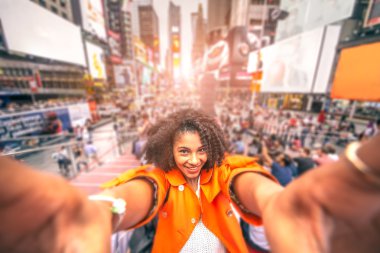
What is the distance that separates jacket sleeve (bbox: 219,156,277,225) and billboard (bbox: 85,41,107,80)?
75.0 ft

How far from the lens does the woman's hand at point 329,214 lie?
41 cm

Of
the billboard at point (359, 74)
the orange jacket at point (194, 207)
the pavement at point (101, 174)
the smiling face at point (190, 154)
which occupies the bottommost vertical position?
the pavement at point (101, 174)

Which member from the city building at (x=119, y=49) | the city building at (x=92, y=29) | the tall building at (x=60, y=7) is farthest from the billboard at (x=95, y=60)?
the tall building at (x=60, y=7)

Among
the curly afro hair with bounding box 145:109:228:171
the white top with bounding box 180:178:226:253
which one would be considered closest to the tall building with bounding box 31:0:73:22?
the curly afro hair with bounding box 145:109:228:171

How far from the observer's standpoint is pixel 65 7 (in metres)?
25.7

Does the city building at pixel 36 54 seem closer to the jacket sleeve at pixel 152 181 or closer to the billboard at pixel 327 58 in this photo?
the jacket sleeve at pixel 152 181

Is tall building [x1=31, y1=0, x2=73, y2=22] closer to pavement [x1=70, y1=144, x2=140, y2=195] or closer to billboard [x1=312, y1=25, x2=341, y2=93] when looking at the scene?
pavement [x1=70, y1=144, x2=140, y2=195]

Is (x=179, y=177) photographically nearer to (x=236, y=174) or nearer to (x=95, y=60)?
(x=236, y=174)

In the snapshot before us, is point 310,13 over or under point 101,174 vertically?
over

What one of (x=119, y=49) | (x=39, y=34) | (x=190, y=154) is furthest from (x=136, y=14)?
(x=190, y=154)

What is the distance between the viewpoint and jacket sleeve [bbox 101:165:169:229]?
41.7 inches

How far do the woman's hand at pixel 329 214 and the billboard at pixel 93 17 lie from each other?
87.6 feet

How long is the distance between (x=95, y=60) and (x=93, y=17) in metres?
5.99

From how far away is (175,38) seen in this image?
9388 centimetres
